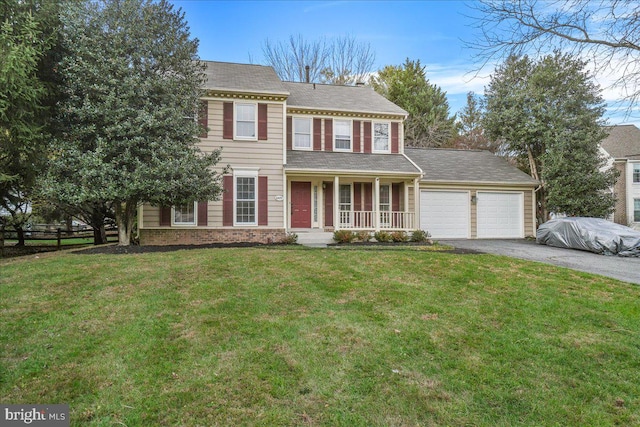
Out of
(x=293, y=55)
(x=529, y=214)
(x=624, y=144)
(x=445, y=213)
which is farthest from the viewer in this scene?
(x=293, y=55)

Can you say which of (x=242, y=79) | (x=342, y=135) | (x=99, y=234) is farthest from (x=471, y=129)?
(x=99, y=234)

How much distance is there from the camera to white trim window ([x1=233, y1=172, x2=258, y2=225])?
12.0 metres

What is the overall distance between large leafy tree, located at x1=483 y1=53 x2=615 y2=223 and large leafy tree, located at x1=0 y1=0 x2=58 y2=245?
16.2 metres

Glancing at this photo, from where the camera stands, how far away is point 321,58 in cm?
2519

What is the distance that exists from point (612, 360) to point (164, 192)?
974 cm

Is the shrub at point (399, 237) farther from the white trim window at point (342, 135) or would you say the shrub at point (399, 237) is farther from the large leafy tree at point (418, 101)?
the large leafy tree at point (418, 101)

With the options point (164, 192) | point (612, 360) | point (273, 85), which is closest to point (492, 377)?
point (612, 360)

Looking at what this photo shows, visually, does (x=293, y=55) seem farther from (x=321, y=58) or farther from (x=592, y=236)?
(x=592, y=236)

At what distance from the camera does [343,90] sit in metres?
16.0

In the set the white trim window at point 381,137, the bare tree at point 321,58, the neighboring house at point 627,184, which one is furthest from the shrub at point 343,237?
the neighboring house at point 627,184

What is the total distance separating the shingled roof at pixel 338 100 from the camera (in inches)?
550

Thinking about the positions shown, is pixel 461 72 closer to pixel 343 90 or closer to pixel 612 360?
pixel 612 360

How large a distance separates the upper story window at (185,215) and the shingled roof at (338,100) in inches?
217

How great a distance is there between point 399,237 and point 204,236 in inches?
270
